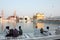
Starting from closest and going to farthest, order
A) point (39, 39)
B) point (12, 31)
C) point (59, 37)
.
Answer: point (39, 39) < point (59, 37) < point (12, 31)

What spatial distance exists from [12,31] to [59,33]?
5.59 ft

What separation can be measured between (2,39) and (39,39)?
1210 millimetres

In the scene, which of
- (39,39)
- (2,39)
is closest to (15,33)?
(2,39)

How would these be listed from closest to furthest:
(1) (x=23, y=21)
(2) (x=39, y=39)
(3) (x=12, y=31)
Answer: (2) (x=39, y=39) → (3) (x=12, y=31) → (1) (x=23, y=21)

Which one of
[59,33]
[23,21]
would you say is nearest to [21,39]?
[59,33]

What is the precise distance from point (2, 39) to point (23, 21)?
1138 inches

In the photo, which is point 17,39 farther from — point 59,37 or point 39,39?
point 59,37

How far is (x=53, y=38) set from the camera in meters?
5.05

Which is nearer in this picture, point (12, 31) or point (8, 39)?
point (8, 39)

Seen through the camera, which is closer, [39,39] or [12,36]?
[39,39]

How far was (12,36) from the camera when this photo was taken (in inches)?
211

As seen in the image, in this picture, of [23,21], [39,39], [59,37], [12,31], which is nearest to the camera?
[39,39]

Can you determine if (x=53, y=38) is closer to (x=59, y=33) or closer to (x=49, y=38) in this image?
(x=49, y=38)

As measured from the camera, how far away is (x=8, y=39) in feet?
16.7
